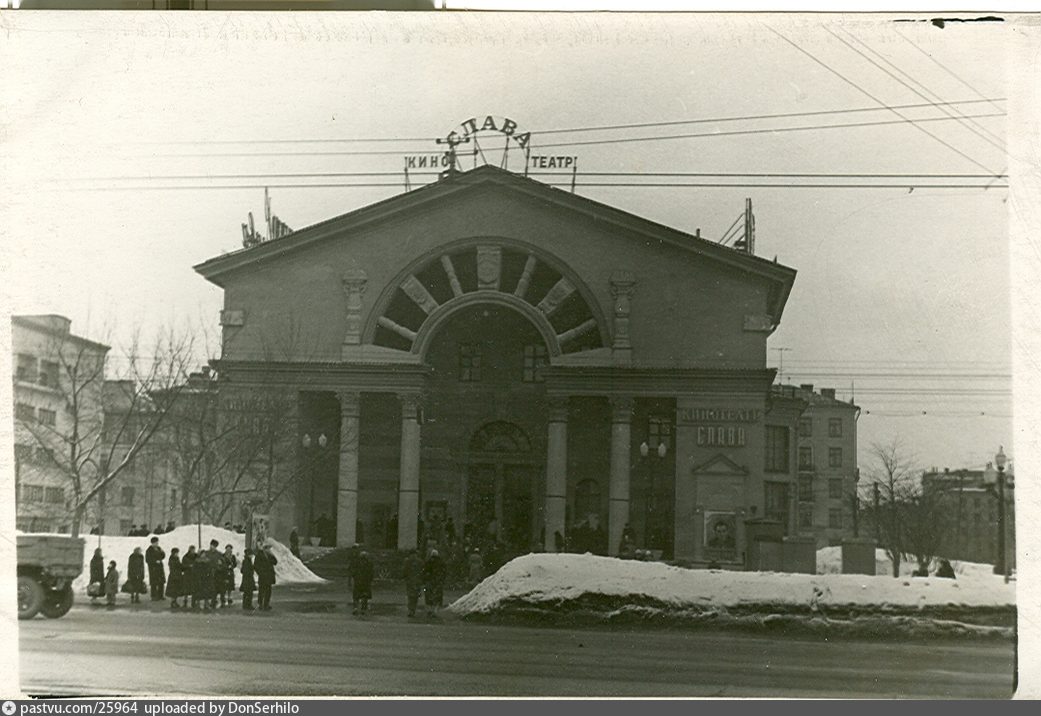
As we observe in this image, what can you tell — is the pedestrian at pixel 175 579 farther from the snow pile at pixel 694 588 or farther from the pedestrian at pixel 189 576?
the snow pile at pixel 694 588

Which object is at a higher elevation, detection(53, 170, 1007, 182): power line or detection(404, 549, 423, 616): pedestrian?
detection(53, 170, 1007, 182): power line

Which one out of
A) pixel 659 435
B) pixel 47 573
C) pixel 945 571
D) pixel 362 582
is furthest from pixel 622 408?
pixel 47 573

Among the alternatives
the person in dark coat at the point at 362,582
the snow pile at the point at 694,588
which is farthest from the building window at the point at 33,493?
the snow pile at the point at 694,588

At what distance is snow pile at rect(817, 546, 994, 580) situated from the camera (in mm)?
10727

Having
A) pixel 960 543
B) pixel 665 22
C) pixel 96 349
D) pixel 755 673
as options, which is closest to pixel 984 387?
pixel 960 543

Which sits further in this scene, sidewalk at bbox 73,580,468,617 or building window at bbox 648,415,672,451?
building window at bbox 648,415,672,451

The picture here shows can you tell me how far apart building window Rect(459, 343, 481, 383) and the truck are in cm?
342

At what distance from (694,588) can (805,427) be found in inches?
62.8

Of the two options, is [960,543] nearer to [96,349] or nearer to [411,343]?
[411,343]

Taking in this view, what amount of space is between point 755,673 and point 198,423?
491cm

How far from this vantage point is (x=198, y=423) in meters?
11.3

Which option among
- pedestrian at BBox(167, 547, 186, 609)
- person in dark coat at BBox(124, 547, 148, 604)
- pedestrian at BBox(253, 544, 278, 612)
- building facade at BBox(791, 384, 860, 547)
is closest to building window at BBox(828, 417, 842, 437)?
building facade at BBox(791, 384, 860, 547)

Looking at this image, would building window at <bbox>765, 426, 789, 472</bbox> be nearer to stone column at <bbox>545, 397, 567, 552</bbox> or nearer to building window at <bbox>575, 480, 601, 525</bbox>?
building window at <bbox>575, 480, 601, 525</bbox>

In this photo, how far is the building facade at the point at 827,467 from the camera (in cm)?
1097
